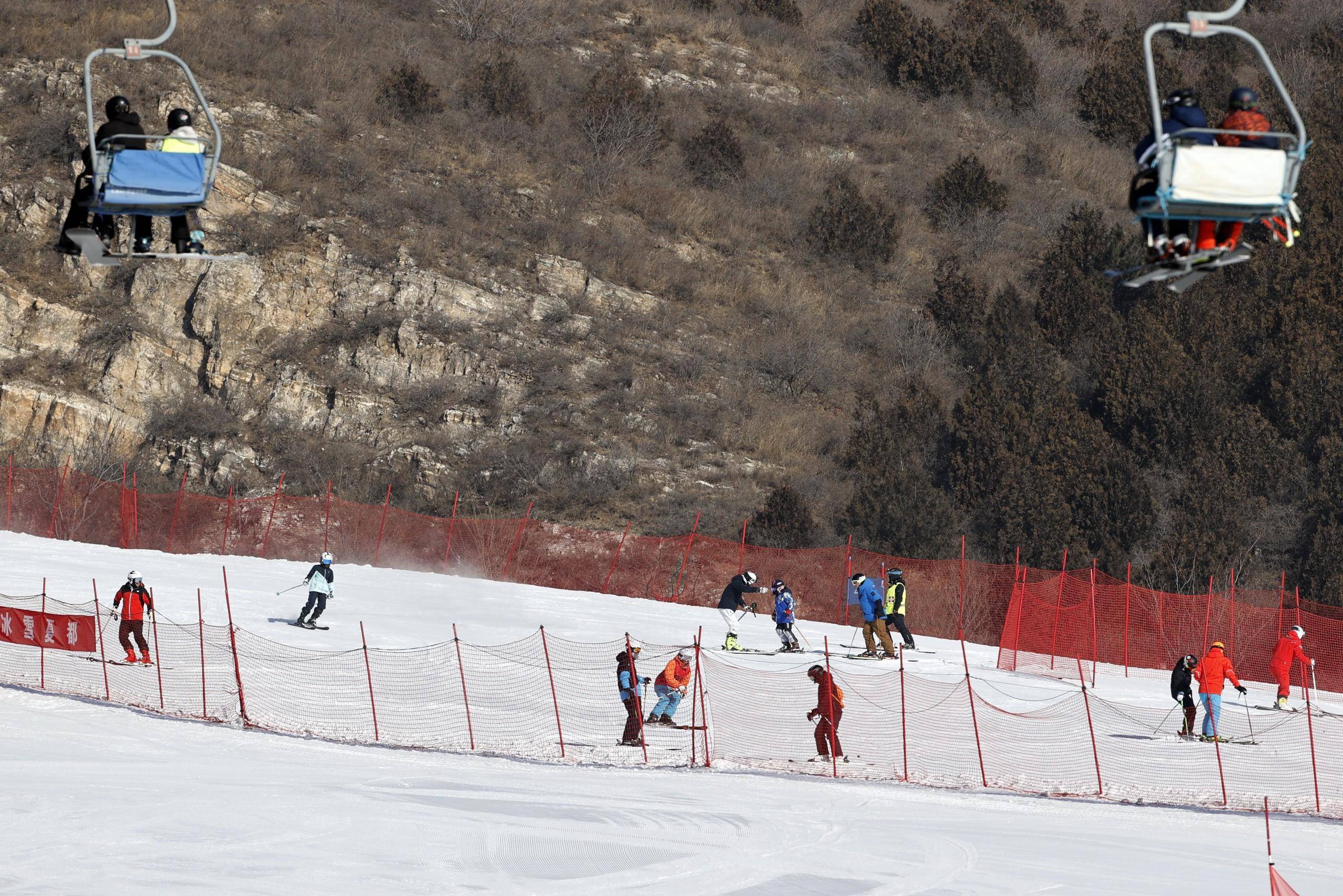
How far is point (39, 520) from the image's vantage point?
109ft

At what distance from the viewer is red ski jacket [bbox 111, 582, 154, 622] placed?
2219 cm

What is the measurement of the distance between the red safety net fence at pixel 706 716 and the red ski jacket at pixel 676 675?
0.73ft

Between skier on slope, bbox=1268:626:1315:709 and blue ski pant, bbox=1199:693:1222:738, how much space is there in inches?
146

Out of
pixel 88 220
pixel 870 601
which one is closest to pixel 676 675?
pixel 870 601

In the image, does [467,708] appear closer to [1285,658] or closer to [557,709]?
[557,709]

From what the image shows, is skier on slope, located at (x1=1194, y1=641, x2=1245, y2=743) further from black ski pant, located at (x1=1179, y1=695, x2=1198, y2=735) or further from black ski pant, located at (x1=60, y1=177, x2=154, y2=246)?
black ski pant, located at (x1=60, y1=177, x2=154, y2=246)

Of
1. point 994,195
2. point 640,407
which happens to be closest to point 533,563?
point 640,407

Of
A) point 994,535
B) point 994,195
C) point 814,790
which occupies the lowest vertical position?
point 994,535

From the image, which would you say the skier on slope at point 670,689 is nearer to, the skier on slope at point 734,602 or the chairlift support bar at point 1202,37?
the skier on slope at point 734,602

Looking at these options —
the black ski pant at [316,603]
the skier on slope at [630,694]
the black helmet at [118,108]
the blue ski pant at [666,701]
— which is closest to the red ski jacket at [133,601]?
the black ski pant at [316,603]

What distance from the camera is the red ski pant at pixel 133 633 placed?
875 inches

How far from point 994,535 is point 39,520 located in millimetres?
21888

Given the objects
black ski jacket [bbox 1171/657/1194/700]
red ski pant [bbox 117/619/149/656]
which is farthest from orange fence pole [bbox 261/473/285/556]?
black ski jacket [bbox 1171/657/1194/700]

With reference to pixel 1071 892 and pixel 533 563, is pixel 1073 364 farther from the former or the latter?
pixel 1071 892
